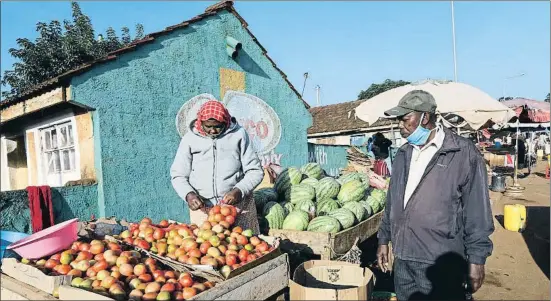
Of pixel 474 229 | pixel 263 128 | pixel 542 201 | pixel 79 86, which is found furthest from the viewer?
pixel 542 201

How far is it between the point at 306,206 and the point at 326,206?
0.34m

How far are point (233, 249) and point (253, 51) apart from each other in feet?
25.0

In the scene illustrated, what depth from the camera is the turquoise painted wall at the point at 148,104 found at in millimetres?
6383

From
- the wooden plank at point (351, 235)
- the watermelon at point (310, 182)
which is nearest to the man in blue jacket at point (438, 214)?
the wooden plank at point (351, 235)

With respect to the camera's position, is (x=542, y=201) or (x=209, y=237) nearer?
(x=209, y=237)

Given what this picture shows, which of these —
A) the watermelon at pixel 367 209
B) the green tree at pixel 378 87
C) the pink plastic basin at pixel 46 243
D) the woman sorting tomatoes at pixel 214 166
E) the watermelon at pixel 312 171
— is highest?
the green tree at pixel 378 87

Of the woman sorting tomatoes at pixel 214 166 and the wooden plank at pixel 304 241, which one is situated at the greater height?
the woman sorting tomatoes at pixel 214 166

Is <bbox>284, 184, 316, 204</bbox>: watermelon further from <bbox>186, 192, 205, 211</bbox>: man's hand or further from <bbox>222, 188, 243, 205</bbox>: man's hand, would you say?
<bbox>186, 192, 205, 211</bbox>: man's hand

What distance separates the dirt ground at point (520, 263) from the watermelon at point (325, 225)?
7.75ft

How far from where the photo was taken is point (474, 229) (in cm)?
248

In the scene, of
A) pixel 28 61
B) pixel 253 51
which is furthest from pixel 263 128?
pixel 28 61

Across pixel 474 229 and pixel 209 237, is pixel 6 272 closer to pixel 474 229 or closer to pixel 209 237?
pixel 209 237

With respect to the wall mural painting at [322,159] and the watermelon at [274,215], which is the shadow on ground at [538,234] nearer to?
the watermelon at [274,215]

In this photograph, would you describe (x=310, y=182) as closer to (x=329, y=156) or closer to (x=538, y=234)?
(x=538, y=234)
